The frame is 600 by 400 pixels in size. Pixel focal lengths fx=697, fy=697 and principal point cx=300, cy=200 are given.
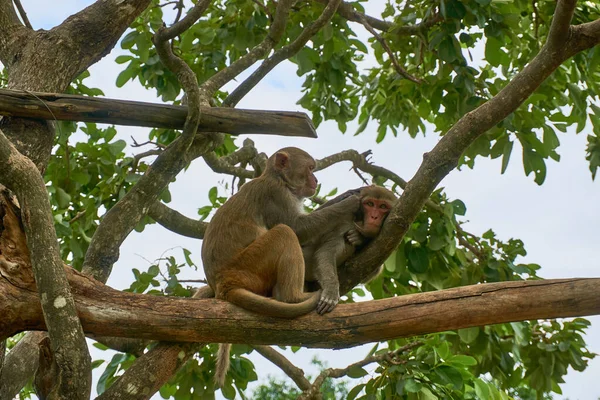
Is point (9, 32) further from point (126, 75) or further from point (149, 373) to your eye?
point (149, 373)

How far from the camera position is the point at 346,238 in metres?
5.68

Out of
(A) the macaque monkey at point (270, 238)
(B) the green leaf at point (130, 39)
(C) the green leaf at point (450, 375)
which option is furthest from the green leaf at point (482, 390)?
(B) the green leaf at point (130, 39)

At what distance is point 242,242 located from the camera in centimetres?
562

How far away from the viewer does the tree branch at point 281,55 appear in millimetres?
6965

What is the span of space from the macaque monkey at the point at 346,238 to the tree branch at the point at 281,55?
5.61 ft

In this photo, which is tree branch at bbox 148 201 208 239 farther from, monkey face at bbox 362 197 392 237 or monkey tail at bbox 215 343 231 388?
monkey face at bbox 362 197 392 237

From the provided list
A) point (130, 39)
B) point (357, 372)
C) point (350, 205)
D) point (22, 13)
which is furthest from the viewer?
point (130, 39)

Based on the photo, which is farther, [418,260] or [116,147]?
[116,147]

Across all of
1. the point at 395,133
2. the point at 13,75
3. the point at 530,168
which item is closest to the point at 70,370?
the point at 13,75

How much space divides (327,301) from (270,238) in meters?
0.74

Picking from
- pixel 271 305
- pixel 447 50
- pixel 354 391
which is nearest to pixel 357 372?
pixel 354 391

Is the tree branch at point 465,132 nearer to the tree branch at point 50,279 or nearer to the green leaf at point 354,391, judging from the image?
the green leaf at point 354,391

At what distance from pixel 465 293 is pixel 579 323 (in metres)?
3.27

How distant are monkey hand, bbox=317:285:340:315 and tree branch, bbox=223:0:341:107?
2656 mm
